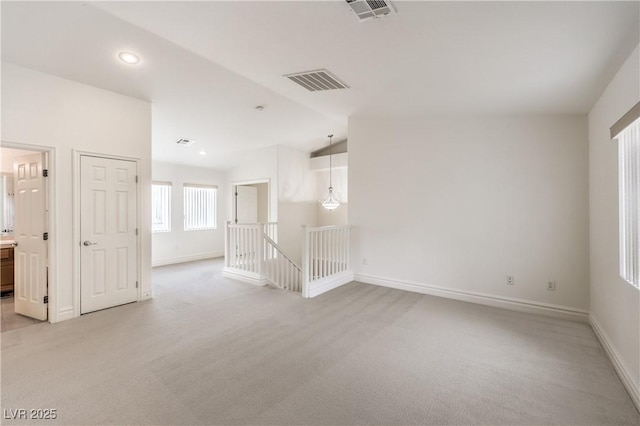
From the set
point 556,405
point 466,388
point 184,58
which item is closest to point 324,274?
point 466,388

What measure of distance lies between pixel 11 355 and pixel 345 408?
2.95m

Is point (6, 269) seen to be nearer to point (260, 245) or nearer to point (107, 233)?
point (107, 233)

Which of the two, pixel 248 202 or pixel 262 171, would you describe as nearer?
pixel 262 171

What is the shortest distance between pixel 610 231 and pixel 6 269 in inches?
296

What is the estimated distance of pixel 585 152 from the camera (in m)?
3.29

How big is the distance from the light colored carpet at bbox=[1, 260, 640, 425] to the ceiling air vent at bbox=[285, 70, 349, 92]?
282 centimetres

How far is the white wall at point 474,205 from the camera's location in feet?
11.2

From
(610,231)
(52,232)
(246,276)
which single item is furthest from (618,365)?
(52,232)

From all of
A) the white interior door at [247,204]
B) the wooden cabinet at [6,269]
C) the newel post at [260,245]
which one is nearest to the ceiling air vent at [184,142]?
the white interior door at [247,204]

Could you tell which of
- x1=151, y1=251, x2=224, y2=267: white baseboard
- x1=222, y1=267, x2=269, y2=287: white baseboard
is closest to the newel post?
x1=222, y1=267, x2=269, y2=287: white baseboard

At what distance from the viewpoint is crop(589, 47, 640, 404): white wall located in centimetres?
204

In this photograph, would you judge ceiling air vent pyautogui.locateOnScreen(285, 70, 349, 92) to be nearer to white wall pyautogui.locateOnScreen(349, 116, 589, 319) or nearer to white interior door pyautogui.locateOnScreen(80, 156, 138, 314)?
white wall pyautogui.locateOnScreen(349, 116, 589, 319)

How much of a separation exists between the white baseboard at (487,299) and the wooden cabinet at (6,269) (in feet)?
17.7

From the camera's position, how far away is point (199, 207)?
302 inches
